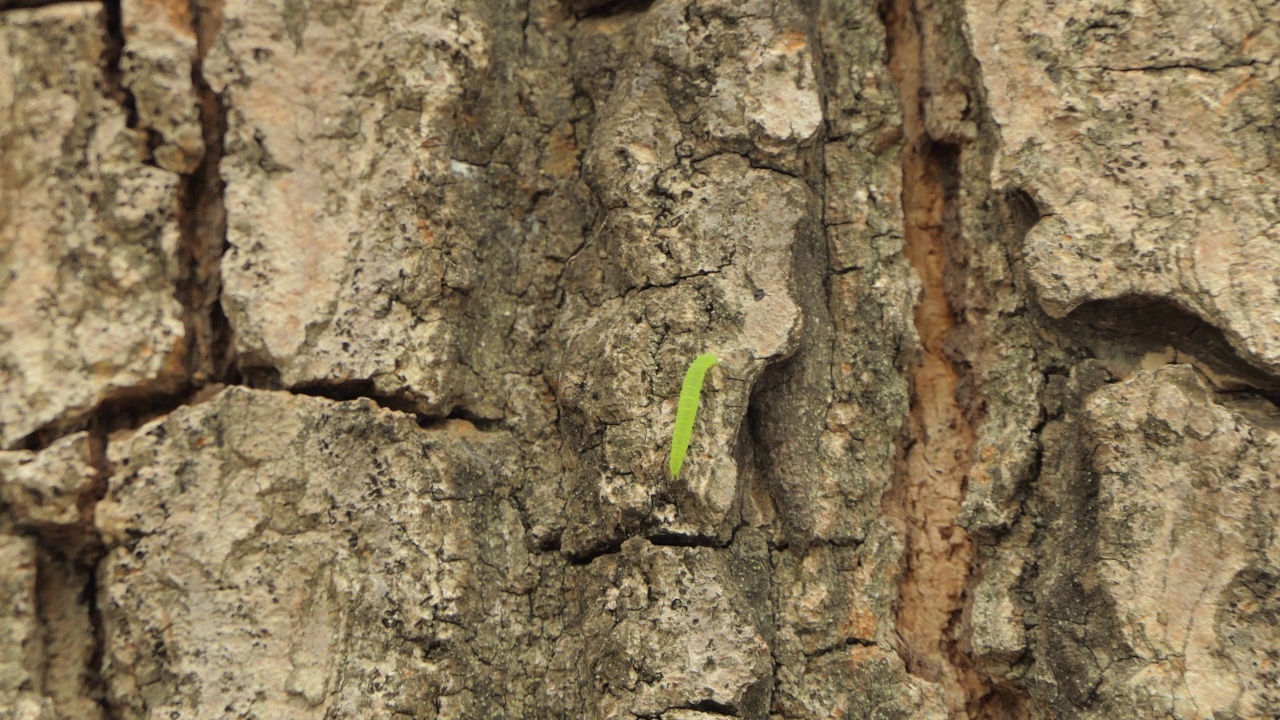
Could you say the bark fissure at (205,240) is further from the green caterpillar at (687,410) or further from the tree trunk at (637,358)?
the green caterpillar at (687,410)

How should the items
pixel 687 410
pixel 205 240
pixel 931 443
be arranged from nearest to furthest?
pixel 687 410 < pixel 931 443 < pixel 205 240

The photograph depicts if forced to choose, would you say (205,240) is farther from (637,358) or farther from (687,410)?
(687,410)

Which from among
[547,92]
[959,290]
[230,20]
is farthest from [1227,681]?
[230,20]

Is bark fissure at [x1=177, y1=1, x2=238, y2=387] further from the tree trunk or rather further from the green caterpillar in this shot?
the green caterpillar

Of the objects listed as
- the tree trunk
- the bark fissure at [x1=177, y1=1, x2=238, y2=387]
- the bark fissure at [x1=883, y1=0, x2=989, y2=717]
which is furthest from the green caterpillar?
the bark fissure at [x1=177, y1=1, x2=238, y2=387]

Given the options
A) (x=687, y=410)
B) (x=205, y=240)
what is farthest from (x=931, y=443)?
(x=205, y=240)
